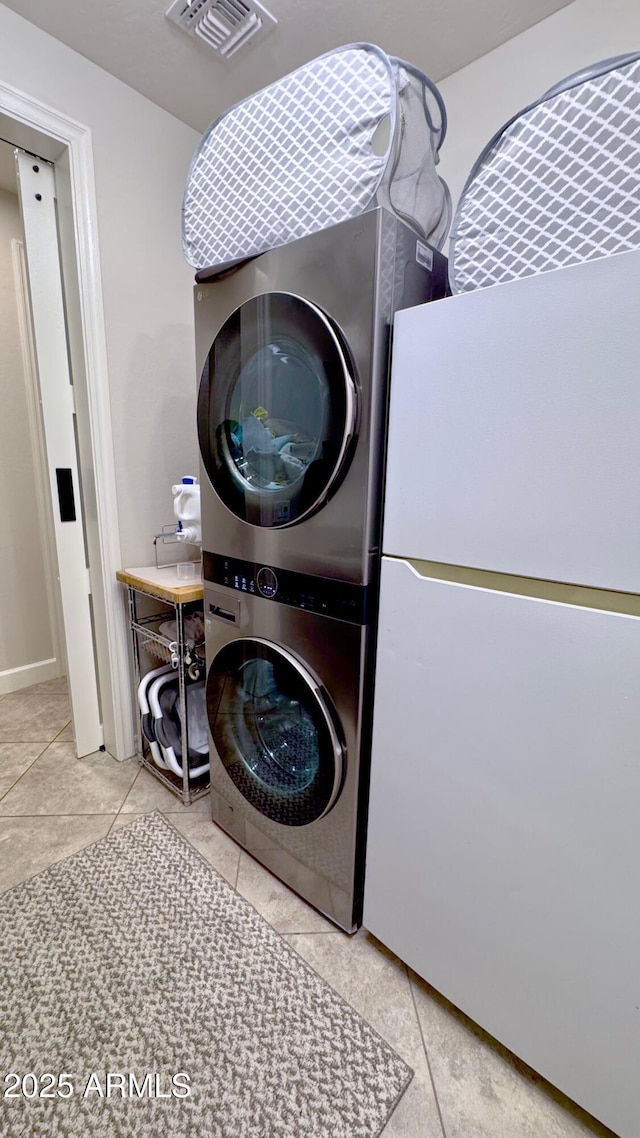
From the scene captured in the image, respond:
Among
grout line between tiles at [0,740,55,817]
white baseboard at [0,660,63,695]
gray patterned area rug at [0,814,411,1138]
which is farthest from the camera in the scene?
white baseboard at [0,660,63,695]

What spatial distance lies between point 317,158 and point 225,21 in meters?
0.87

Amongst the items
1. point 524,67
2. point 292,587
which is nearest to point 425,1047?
point 292,587

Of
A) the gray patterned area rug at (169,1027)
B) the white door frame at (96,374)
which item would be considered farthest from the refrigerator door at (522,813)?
the white door frame at (96,374)

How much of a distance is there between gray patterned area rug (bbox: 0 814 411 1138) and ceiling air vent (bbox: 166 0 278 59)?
8.16 feet

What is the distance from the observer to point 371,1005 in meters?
1.00

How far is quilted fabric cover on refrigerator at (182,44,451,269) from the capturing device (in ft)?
2.77

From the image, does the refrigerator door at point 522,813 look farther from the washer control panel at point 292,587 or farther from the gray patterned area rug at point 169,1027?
the gray patterned area rug at point 169,1027

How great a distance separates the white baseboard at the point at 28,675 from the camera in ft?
7.74

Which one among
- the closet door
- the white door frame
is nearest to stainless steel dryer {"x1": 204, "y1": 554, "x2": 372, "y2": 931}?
the white door frame

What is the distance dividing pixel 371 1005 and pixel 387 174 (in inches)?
70.8

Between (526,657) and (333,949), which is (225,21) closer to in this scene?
(526,657)

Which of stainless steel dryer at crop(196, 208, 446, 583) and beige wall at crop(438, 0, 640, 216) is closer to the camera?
stainless steel dryer at crop(196, 208, 446, 583)

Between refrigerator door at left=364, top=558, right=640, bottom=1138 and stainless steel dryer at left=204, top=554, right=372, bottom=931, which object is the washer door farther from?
refrigerator door at left=364, top=558, right=640, bottom=1138

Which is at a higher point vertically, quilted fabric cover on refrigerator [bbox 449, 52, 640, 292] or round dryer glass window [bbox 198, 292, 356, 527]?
quilted fabric cover on refrigerator [bbox 449, 52, 640, 292]
